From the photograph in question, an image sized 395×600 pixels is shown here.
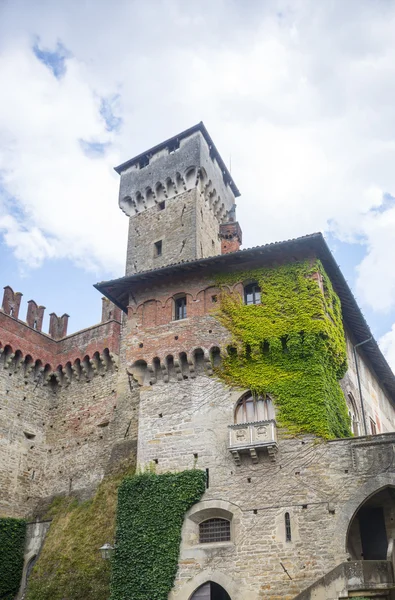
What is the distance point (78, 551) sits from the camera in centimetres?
2556

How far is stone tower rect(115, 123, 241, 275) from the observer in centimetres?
3441

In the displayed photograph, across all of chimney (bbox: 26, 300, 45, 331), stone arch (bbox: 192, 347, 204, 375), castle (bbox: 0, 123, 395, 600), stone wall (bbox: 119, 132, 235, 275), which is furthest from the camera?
stone wall (bbox: 119, 132, 235, 275)

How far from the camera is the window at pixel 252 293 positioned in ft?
75.7

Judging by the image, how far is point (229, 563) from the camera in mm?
19172

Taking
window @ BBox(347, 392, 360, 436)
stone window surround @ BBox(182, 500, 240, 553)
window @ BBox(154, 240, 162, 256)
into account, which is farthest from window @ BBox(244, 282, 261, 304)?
window @ BBox(154, 240, 162, 256)

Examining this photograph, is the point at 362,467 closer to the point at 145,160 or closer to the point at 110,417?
the point at 110,417

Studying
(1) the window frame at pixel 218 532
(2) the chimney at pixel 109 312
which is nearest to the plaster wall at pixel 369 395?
(1) the window frame at pixel 218 532

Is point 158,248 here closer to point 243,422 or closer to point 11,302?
point 11,302

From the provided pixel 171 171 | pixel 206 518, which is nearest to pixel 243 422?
pixel 206 518

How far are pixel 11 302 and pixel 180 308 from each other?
12514 mm

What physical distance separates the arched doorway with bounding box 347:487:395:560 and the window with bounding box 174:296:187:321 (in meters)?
9.21

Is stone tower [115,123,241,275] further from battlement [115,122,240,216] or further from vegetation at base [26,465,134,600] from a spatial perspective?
vegetation at base [26,465,134,600]

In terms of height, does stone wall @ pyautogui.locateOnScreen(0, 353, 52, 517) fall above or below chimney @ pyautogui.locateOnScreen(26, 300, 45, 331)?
below

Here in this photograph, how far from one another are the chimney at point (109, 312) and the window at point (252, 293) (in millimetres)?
11267
